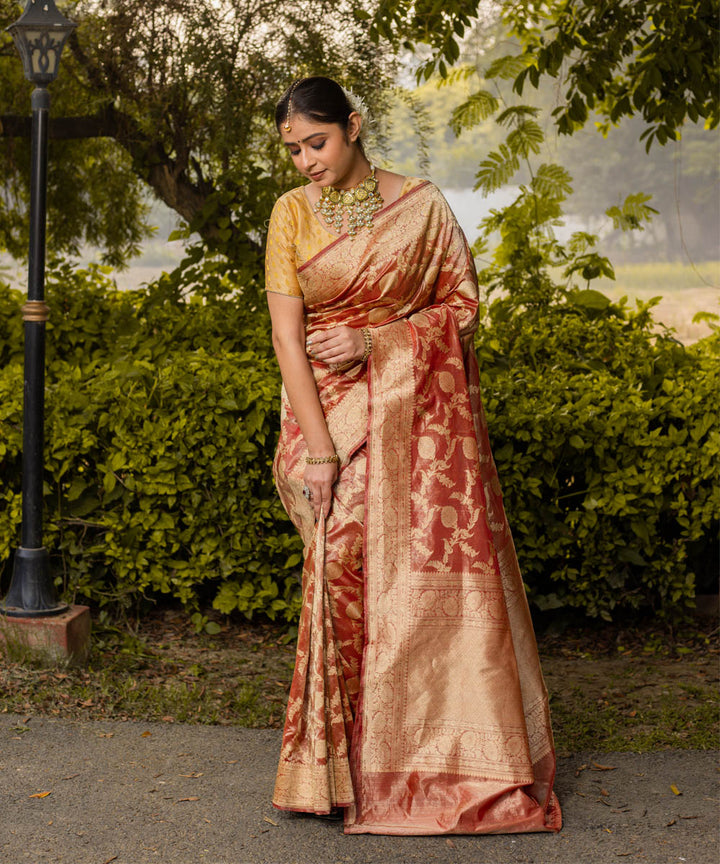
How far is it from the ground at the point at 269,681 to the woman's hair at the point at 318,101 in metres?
2.12

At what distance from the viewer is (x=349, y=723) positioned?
2.73 m

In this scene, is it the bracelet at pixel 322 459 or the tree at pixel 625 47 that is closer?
the bracelet at pixel 322 459

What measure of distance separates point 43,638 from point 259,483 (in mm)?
1066

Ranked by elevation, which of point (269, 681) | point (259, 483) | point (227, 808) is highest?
point (259, 483)

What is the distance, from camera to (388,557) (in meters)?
2.71

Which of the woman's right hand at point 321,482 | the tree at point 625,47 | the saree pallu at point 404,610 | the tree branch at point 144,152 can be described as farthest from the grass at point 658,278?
the woman's right hand at point 321,482

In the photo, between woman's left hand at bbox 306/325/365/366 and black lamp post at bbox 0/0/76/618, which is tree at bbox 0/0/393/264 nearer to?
black lamp post at bbox 0/0/76/618

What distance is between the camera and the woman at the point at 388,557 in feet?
8.84

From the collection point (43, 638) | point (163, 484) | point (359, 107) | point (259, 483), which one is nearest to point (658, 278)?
point (259, 483)

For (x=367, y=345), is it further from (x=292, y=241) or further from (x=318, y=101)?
(x=318, y=101)

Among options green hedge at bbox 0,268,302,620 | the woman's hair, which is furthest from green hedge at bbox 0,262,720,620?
the woman's hair

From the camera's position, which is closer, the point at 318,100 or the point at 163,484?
the point at 318,100

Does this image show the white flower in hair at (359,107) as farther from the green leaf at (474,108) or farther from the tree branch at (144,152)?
the green leaf at (474,108)

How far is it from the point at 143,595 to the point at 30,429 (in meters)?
0.92
